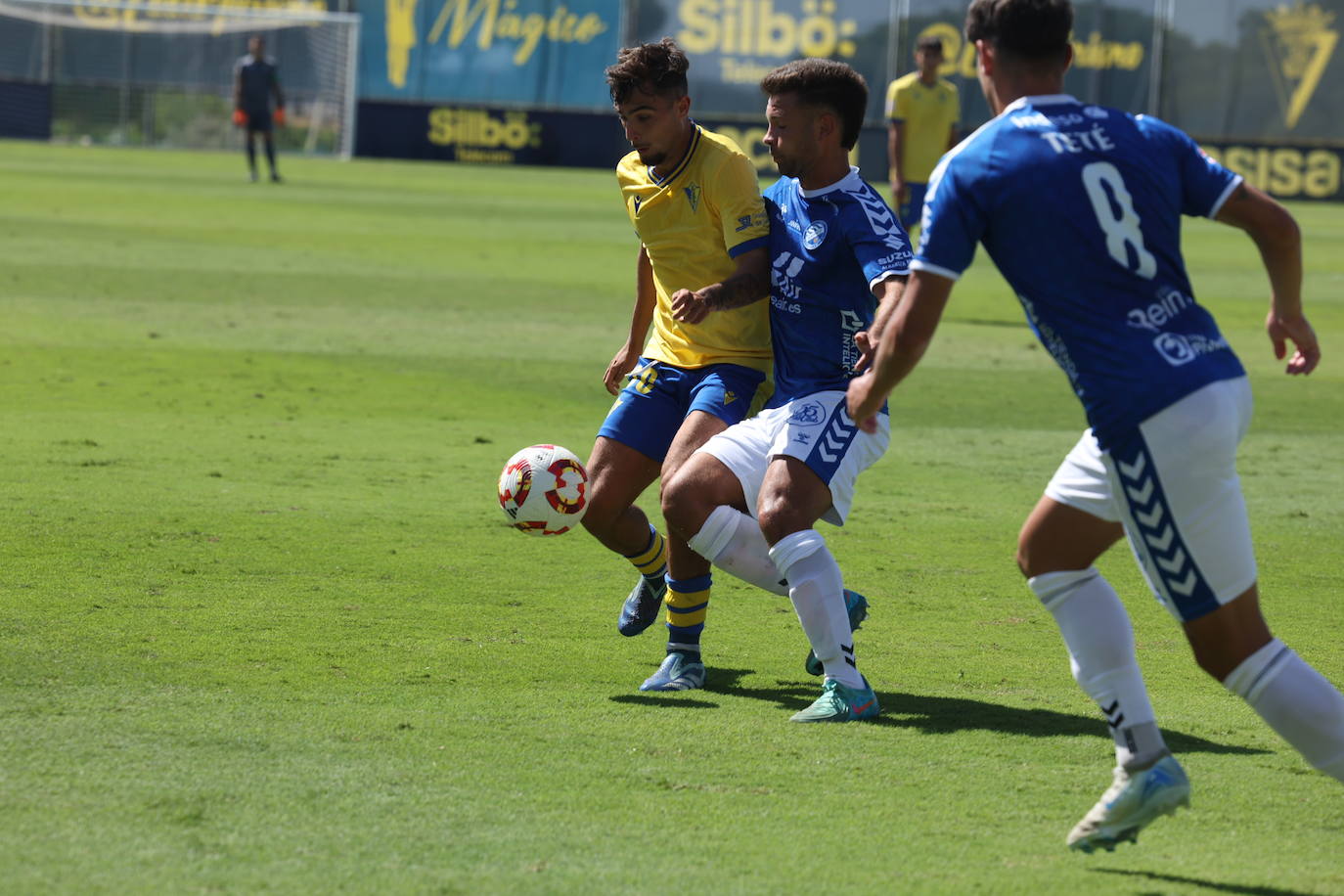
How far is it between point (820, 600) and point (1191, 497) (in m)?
1.48

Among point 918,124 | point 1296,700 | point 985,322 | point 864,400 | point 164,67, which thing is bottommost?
point 985,322

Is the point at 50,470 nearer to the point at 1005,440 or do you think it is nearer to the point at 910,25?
the point at 1005,440

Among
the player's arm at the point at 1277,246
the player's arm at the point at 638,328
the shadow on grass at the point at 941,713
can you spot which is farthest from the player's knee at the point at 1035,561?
the player's arm at the point at 638,328

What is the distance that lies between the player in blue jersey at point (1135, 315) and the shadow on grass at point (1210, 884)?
0.08m

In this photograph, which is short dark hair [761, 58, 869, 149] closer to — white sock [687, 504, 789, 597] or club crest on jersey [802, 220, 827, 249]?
club crest on jersey [802, 220, 827, 249]

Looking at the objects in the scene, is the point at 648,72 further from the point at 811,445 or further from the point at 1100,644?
the point at 1100,644

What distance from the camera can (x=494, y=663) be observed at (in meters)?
5.23

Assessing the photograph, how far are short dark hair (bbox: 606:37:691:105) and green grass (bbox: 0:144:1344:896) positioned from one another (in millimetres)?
1826

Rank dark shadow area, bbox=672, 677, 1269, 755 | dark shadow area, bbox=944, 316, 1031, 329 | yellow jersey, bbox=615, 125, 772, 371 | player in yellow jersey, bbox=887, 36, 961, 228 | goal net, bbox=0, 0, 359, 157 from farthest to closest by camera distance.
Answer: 1. goal net, bbox=0, 0, 359, 157
2. player in yellow jersey, bbox=887, 36, 961, 228
3. dark shadow area, bbox=944, 316, 1031, 329
4. yellow jersey, bbox=615, 125, 772, 371
5. dark shadow area, bbox=672, 677, 1269, 755

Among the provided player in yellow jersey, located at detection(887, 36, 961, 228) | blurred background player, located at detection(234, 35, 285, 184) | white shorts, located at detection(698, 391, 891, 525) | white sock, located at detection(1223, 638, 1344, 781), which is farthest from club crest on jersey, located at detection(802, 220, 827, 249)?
blurred background player, located at detection(234, 35, 285, 184)

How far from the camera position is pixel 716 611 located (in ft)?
20.4

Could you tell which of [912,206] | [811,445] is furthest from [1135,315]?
[912,206]

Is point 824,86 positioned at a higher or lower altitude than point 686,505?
higher

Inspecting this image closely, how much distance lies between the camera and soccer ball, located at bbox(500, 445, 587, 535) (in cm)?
561
